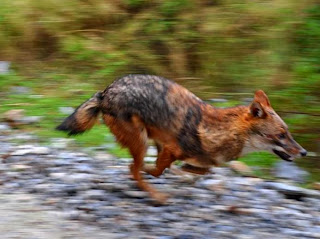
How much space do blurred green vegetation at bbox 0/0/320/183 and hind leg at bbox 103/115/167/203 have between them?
2137mm

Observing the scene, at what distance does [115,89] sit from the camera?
20.6ft

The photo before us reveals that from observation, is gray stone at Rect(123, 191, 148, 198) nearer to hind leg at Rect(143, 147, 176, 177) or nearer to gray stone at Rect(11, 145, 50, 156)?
hind leg at Rect(143, 147, 176, 177)

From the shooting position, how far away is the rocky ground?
5.61m

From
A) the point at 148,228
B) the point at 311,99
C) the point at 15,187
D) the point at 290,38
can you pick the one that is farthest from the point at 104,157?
the point at 290,38

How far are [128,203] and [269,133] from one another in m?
1.63

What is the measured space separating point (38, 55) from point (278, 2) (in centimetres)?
441

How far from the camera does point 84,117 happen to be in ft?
21.0

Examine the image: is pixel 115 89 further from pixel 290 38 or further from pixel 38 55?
pixel 38 55

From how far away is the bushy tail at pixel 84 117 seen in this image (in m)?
6.41

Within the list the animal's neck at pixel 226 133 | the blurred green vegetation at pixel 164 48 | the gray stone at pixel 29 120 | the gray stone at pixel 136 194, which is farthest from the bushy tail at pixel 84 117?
the gray stone at pixel 29 120

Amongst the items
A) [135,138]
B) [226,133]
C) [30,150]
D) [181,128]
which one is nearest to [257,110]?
[226,133]

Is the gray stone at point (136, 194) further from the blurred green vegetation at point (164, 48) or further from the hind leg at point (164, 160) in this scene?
the blurred green vegetation at point (164, 48)

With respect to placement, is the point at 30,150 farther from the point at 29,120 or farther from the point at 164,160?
the point at 164,160

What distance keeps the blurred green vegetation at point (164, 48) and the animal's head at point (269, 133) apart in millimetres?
2241
